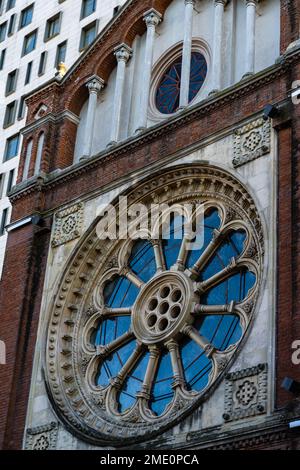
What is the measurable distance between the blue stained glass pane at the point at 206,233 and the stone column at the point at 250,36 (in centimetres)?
324

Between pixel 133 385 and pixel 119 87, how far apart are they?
8.16m

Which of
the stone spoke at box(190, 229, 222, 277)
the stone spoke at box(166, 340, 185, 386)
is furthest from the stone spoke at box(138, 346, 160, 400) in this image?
the stone spoke at box(190, 229, 222, 277)

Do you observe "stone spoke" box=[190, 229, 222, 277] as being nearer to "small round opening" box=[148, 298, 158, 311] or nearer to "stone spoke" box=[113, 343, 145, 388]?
"small round opening" box=[148, 298, 158, 311]

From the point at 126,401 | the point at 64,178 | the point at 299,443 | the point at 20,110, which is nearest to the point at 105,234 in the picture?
the point at 64,178

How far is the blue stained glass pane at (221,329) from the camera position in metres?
22.1

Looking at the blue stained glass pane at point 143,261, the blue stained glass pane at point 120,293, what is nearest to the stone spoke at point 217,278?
the blue stained glass pane at point 143,261

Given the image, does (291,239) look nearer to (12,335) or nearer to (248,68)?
(248,68)

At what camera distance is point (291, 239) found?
21156 mm

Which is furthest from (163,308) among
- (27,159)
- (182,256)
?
(27,159)

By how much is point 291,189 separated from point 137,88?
758 cm

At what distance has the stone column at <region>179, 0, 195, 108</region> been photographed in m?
25.8

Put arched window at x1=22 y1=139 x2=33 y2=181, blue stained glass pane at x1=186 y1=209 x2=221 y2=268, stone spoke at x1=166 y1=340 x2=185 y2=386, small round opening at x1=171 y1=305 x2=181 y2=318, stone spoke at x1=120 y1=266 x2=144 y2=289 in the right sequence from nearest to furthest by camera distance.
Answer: stone spoke at x1=166 y1=340 x2=185 y2=386, small round opening at x1=171 y1=305 x2=181 y2=318, blue stained glass pane at x1=186 y1=209 x2=221 y2=268, stone spoke at x1=120 y1=266 x2=144 y2=289, arched window at x1=22 y1=139 x2=33 y2=181

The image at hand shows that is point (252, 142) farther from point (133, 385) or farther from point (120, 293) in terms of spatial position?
point (133, 385)

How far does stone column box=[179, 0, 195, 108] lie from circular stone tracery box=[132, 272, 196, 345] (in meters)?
4.40
